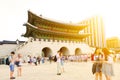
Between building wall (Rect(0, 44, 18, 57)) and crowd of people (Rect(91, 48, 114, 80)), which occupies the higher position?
building wall (Rect(0, 44, 18, 57))

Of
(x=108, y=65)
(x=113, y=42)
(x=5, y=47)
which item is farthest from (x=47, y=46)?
(x=113, y=42)

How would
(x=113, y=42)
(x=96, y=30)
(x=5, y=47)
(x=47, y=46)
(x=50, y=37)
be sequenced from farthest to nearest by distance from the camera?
(x=113, y=42), (x=96, y=30), (x=50, y=37), (x=47, y=46), (x=5, y=47)

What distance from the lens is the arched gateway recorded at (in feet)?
155

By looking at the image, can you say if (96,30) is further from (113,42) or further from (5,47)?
(5,47)

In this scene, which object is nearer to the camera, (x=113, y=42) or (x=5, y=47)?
(x=5, y=47)

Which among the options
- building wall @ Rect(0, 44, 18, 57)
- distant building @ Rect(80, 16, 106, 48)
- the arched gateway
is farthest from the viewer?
distant building @ Rect(80, 16, 106, 48)

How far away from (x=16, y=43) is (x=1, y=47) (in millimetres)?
5486

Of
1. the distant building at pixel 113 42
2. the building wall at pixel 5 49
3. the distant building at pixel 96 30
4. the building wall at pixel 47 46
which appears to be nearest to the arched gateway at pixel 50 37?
the building wall at pixel 47 46

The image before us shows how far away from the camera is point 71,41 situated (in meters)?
56.9

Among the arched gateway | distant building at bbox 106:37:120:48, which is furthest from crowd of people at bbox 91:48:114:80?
distant building at bbox 106:37:120:48

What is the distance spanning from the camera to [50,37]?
5181cm

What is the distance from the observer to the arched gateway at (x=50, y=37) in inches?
1855

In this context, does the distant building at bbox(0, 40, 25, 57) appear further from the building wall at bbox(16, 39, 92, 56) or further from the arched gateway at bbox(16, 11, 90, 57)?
the building wall at bbox(16, 39, 92, 56)

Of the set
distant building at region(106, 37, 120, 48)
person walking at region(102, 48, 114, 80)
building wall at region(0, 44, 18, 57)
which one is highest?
distant building at region(106, 37, 120, 48)
